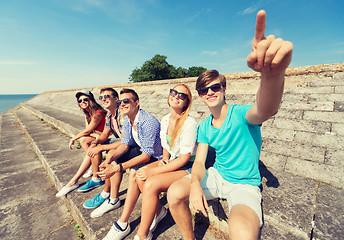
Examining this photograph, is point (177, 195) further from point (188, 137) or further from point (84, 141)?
point (84, 141)

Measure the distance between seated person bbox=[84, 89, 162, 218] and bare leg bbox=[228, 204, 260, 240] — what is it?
1.35m

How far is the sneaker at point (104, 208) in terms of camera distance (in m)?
2.20

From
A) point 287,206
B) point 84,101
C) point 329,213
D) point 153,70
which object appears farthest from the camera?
point 153,70

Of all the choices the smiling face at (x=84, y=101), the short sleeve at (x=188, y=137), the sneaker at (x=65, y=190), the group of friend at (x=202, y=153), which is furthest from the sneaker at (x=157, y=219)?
the smiling face at (x=84, y=101)

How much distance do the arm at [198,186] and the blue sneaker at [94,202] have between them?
6.01 ft

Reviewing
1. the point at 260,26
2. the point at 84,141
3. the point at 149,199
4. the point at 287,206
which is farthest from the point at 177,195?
the point at 84,141

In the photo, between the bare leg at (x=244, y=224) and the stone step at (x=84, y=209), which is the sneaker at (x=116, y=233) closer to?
the stone step at (x=84, y=209)

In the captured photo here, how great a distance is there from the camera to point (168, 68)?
1663 inches

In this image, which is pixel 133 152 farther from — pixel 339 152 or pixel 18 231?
pixel 339 152

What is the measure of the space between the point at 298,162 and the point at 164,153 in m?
2.05

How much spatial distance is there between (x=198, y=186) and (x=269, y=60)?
1.25 metres

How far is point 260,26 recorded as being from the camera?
834 millimetres

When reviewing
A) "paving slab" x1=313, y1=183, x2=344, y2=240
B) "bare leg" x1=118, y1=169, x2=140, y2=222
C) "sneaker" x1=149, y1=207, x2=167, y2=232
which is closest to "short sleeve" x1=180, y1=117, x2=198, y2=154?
"bare leg" x1=118, y1=169, x2=140, y2=222

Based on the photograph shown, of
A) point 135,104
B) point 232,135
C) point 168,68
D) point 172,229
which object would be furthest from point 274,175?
point 168,68
